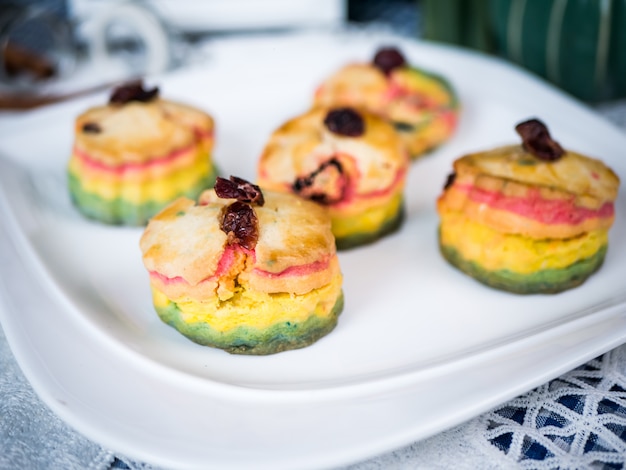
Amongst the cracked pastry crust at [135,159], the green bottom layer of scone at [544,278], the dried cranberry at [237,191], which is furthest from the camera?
the cracked pastry crust at [135,159]

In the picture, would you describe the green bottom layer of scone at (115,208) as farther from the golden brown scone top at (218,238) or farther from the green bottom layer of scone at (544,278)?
the green bottom layer of scone at (544,278)

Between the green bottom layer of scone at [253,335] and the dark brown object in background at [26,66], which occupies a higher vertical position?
the green bottom layer of scone at [253,335]

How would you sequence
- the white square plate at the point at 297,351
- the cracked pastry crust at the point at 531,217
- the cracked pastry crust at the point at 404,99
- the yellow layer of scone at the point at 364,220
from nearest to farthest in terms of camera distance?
1. the white square plate at the point at 297,351
2. the cracked pastry crust at the point at 531,217
3. the yellow layer of scone at the point at 364,220
4. the cracked pastry crust at the point at 404,99

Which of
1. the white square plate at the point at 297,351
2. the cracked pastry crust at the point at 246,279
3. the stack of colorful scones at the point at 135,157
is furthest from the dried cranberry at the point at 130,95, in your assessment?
the cracked pastry crust at the point at 246,279

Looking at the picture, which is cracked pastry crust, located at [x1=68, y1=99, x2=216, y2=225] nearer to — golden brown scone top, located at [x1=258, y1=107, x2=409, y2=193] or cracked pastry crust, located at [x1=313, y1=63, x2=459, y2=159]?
golden brown scone top, located at [x1=258, y1=107, x2=409, y2=193]

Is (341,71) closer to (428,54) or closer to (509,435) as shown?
(428,54)

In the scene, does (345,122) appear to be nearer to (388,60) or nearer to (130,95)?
(388,60)

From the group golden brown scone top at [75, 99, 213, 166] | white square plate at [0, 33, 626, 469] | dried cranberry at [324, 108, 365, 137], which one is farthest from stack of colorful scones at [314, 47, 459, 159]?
golden brown scone top at [75, 99, 213, 166]
